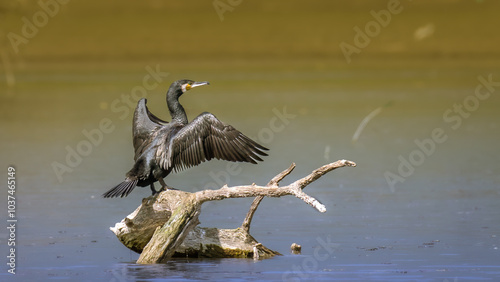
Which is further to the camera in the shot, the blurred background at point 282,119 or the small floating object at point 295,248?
the blurred background at point 282,119

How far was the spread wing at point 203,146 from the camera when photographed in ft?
35.1

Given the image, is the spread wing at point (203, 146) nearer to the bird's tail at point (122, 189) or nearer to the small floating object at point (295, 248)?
the bird's tail at point (122, 189)

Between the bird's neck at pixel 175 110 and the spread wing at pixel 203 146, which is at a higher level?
the bird's neck at pixel 175 110

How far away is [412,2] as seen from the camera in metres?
44.9

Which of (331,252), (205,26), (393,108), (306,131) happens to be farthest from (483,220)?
(205,26)

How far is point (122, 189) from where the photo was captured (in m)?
10.6

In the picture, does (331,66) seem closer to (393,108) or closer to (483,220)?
(393,108)

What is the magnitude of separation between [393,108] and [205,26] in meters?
17.3

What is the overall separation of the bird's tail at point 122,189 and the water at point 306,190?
64 centimetres

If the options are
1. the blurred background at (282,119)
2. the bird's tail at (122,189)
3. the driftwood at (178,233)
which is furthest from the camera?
the blurred background at (282,119)

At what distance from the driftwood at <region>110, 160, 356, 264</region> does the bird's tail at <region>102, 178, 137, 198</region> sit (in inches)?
7.9

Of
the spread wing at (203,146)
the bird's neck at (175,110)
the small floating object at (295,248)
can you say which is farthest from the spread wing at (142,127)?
the small floating object at (295,248)

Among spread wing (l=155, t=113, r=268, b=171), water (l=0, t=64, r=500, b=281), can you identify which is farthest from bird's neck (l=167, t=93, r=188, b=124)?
water (l=0, t=64, r=500, b=281)

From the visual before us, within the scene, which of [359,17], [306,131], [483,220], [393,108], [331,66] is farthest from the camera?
[359,17]
